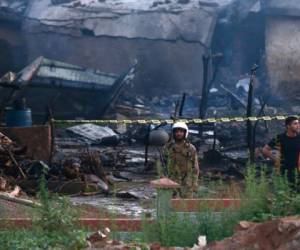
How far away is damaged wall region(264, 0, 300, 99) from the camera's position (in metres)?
27.2

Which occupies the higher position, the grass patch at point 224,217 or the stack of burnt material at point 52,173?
the grass patch at point 224,217

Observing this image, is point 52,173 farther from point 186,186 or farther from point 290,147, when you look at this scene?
point 290,147

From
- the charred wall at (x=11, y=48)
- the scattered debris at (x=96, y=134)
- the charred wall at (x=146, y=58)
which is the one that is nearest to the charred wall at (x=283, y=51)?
the charred wall at (x=146, y=58)

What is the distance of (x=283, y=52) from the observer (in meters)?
27.6

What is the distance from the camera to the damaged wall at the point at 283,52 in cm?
2720

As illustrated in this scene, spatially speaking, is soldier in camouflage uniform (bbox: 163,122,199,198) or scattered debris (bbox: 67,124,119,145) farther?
scattered debris (bbox: 67,124,119,145)

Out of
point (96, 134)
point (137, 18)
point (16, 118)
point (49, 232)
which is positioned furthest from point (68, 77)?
point (49, 232)

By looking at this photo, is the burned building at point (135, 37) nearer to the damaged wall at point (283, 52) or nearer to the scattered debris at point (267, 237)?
the damaged wall at point (283, 52)

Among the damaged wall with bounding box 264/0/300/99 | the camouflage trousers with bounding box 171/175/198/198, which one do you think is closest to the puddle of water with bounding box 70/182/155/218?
the camouflage trousers with bounding box 171/175/198/198

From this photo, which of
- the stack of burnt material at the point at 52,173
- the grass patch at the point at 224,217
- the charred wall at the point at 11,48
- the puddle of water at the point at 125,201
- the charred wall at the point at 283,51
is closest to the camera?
the grass patch at the point at 224,217

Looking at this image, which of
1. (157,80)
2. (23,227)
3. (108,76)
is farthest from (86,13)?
(23,227)

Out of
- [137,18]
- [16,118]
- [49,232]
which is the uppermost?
[137,18]

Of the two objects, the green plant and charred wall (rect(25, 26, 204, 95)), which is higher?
the green plant

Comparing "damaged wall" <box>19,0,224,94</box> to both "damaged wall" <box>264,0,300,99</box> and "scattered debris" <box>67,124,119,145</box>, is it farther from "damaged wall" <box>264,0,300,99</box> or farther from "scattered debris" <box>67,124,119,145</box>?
"scattered debris" <box>67,124,119,145</box>
